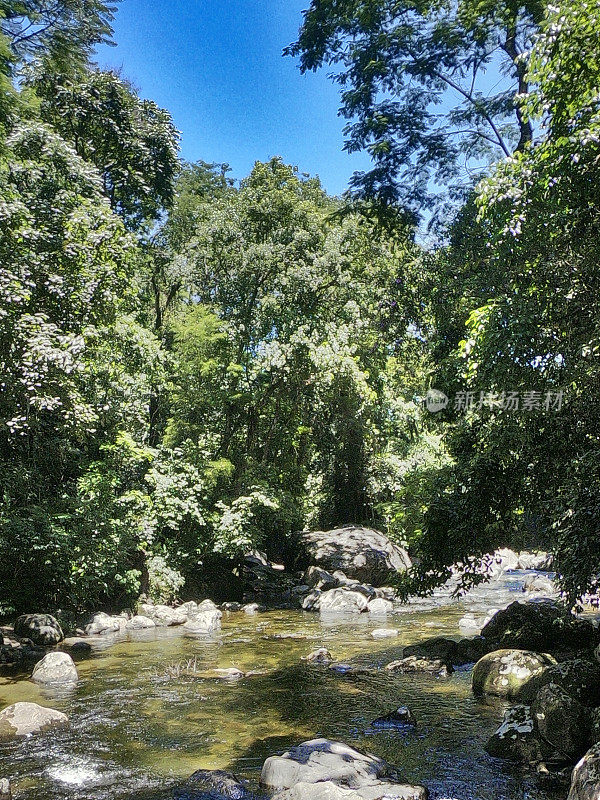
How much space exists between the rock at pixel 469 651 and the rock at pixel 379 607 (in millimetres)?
5176

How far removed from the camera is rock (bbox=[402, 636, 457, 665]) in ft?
31.8

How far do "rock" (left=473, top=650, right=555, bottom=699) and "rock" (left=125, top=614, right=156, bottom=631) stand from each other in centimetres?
833

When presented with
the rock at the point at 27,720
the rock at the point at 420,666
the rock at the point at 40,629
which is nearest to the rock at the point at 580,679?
the rock at the point at 420,666

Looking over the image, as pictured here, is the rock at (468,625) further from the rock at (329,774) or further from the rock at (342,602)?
the rock at (329,774)

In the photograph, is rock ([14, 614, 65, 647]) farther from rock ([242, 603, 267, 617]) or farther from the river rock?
rock ([242, 603, 267, 617])

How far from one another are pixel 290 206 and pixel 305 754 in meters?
17.5

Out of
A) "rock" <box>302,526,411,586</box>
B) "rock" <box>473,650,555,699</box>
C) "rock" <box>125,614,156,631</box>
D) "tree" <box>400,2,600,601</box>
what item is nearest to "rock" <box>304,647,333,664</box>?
"rock" <box>473,650,555,699</box>

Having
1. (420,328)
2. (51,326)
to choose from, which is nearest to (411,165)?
(420,328)

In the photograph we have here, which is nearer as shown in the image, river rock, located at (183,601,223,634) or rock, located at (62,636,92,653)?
rock, located at (62,636,92,653)

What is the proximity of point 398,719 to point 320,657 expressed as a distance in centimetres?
356

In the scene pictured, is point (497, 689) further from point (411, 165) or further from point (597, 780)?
point (411, 165)

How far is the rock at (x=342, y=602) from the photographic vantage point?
1580 centimetres

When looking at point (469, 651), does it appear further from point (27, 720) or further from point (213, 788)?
point (27, 720)

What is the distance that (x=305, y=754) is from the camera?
5441 mm
